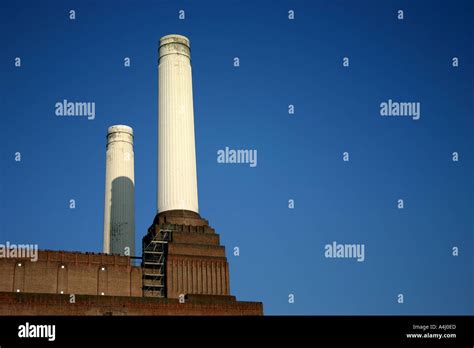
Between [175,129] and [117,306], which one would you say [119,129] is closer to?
[175,129]

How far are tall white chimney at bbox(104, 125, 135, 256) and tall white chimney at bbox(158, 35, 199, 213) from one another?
1745cm

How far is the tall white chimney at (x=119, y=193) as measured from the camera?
309ft

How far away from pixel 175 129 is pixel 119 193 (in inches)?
806

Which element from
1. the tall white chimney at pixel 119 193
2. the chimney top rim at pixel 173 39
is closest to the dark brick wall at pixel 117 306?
the tall white chimney at pixel 119 193

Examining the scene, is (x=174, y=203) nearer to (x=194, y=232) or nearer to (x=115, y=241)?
(x=194, y=232)

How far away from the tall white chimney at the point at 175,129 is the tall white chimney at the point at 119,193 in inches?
687

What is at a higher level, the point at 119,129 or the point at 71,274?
the point at 119,129

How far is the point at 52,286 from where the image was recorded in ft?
229

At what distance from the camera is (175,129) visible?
7894cm
